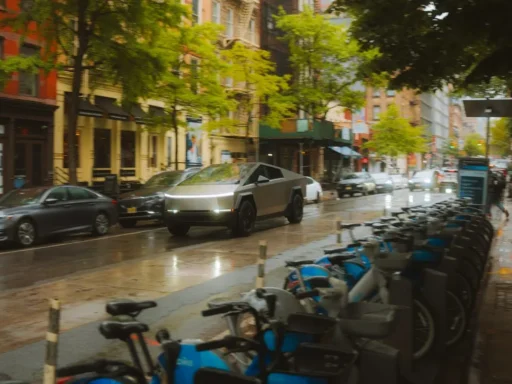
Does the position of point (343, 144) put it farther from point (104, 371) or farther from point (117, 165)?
point (104, 371)

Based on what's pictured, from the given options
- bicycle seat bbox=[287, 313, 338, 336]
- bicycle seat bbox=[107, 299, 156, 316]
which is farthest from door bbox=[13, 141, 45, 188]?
bicycle seat bbox=[287, 313, 338, 336]

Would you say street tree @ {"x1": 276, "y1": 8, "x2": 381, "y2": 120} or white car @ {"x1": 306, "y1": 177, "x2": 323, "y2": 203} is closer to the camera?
white car @ {"x1": 306, "y1": 177, "x2": 323, "y2": 203}

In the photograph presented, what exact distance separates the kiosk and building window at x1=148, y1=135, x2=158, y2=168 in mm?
19589

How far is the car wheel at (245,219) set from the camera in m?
15.1

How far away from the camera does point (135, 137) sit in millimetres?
32625

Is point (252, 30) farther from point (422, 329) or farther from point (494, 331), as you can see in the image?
point (422, 329)

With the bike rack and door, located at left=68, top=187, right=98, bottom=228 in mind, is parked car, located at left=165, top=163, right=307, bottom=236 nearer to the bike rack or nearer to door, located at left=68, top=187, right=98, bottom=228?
door, located at left=68, top=187, right=98, bottom=228

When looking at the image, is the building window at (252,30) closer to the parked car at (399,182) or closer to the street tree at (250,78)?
the street tree at (250,78)

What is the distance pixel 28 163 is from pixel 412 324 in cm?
2354

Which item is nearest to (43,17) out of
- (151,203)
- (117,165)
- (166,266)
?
(151,203)

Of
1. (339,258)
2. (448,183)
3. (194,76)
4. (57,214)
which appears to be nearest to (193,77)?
(194,76)

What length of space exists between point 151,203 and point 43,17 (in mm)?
6397

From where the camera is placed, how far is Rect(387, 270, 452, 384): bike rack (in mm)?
4941

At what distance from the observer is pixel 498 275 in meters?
9.84
